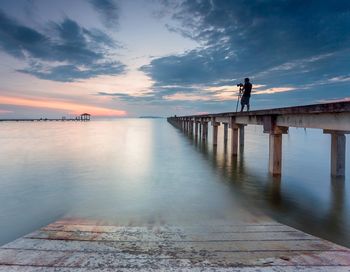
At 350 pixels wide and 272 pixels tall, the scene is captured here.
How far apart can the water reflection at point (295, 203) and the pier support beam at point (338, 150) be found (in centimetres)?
42

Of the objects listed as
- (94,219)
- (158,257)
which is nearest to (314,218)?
(158,257)

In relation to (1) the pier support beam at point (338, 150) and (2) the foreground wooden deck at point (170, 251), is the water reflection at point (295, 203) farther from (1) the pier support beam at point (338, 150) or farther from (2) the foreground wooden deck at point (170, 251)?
(2) the foreground wooden deck at point (170, 251)

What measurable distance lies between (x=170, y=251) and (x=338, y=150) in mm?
8420

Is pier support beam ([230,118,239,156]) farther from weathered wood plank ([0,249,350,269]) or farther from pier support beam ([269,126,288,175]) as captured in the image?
weathered wood plank ([0,249,350,269])

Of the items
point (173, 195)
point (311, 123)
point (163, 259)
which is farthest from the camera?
point (173, 195)

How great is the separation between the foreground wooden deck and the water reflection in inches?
73.4

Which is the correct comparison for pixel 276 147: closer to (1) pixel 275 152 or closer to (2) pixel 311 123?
(1) pixel 275 152

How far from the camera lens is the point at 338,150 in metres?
9.29

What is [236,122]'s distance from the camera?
15.6 m

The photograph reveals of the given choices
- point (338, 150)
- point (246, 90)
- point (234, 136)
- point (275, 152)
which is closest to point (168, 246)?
point (275, 152)

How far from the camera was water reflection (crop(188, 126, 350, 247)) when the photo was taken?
5613 millimetres

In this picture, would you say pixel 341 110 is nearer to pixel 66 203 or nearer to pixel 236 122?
pixel 66 203

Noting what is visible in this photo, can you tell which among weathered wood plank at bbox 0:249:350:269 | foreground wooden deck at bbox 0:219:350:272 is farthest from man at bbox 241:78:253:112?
weathered wood plank at bbox 0:249:350:269

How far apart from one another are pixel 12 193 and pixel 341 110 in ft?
31.3
